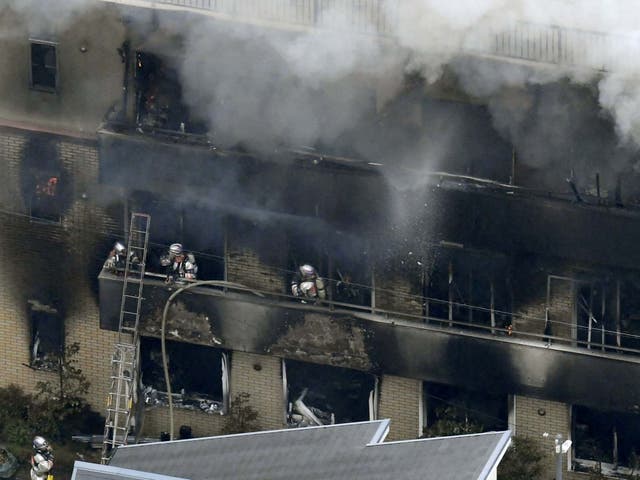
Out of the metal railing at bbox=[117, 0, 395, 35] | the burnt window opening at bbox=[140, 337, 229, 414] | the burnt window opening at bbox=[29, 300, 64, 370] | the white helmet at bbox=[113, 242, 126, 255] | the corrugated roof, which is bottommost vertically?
the corrugated roof

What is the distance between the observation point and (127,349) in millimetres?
36094

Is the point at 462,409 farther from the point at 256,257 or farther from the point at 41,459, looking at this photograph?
the point at 41,459

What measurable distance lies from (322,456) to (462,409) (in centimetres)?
373

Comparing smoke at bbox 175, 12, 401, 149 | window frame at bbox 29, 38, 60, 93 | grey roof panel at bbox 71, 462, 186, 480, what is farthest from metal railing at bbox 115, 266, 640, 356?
grey roof panel at bbox 71, 462, 186, 480

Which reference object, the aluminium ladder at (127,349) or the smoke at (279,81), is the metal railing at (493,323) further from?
the smoke at (279,81)

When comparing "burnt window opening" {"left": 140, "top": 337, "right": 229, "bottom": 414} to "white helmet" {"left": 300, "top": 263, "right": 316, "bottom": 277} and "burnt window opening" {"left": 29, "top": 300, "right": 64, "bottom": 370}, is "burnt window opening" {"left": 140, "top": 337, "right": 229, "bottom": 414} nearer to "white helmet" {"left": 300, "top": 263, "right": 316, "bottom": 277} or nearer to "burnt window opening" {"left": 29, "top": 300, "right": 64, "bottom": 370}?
"burnt window opening" {"left": 29, "top": 300, "right": 64, "bottom": 370}

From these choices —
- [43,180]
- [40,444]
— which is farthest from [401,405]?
[43,180]

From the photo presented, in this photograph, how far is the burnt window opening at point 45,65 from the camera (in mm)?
35469

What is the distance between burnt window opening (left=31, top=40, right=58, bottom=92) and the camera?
116 feet

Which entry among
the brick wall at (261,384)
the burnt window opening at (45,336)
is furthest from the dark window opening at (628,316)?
the burnt window opening at (45,336)

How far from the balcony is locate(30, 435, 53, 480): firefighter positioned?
76.6 inches

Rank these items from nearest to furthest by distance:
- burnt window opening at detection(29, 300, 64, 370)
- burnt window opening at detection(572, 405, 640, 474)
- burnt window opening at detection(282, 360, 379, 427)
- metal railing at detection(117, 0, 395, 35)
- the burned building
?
metal railing at detection(117, 0, 395, 35)
the burned building
burnt window opening at detection(572, 405, 640, 474)
burnt window opening at detection(282, 360, 379, 427)
burnt window opening at detection(29, 300, 64, 370)

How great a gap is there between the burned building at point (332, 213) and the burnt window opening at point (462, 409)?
0.03 meters

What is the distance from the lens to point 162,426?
36.7 meters
